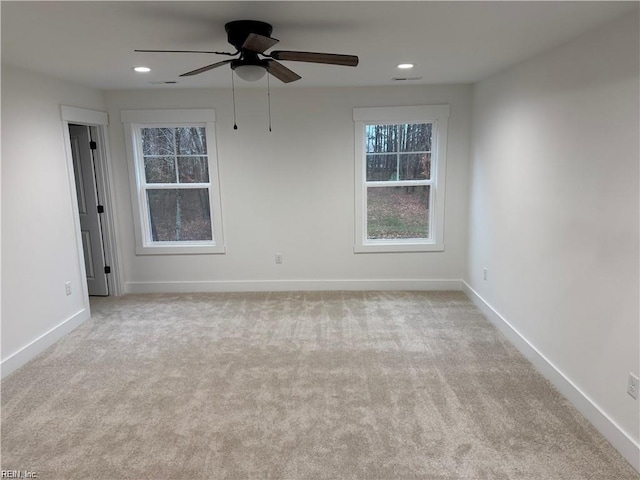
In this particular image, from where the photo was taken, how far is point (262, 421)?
2.49 metres

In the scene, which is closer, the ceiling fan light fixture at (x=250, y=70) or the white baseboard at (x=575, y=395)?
the white baseboard at (x=575, y=395)

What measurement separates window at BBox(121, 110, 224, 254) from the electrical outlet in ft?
13.3

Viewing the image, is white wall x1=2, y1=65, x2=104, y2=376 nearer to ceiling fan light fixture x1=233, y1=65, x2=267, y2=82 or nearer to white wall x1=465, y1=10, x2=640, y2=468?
ceiling fan light fixture x1=233, y1=65, x2=267, y2=82

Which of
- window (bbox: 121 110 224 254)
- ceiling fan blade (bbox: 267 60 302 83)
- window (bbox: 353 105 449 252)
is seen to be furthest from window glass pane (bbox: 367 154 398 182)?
ceiling fan blade (bbox: 267 60 302 83)

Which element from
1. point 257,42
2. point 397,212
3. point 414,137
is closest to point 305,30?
point 257,42

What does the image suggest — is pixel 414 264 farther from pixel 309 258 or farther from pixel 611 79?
pixel 611 79

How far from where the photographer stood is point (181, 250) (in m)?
4.92

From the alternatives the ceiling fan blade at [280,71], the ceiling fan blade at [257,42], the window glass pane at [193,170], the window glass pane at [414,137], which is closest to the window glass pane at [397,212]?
the window glass pane at [414,137]

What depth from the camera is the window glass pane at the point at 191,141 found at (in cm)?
473

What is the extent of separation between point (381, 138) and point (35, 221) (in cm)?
356

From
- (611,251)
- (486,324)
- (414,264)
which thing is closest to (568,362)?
(611,251)

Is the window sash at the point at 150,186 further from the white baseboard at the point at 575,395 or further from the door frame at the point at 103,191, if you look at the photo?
the white baseboard at the point at 575,395

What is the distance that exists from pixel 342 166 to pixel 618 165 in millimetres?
2909

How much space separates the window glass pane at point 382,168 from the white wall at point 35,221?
3.16 metres
